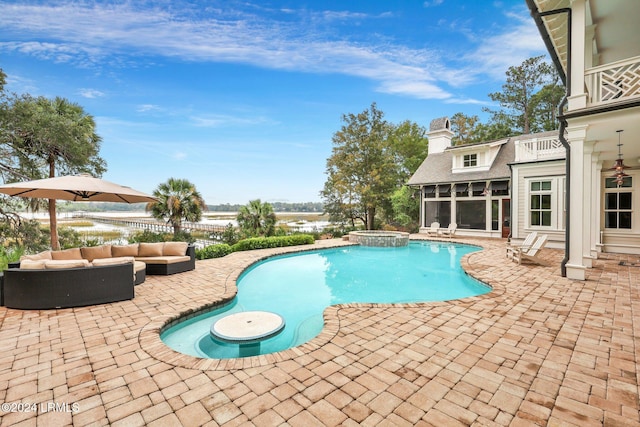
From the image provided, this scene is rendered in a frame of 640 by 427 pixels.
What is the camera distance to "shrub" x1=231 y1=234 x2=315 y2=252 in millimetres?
12093

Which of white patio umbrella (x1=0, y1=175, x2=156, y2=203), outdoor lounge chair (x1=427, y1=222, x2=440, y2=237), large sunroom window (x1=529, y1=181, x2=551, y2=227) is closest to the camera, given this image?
white patio umbrella (x1=0, y1=175, x2=156, y2=203)

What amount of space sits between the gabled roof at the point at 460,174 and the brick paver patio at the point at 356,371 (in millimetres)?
11816

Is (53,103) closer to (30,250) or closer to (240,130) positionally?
(30,250)

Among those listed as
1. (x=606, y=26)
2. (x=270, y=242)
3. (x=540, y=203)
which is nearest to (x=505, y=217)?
(x=540, y=203)

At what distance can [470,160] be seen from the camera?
17.0m

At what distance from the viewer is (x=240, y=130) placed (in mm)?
24312

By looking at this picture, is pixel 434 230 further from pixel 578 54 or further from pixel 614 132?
pixel 578 54

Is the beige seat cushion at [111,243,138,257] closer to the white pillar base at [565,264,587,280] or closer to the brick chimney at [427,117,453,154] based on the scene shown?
the white pillar base at [565,264,587,280]

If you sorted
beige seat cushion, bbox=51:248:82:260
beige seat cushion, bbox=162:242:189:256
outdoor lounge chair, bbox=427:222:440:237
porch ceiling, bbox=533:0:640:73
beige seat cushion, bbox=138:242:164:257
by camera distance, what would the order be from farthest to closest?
outdoor lounge chair, bbox=427:222:440:237, beige seat cushion, bbox=162:242:189:256, beige seat cushion, bbox=138:242:164:257, porch ceiling, bbox=533:0:640:73, beige seat cushion, bbox=51:248:82:260

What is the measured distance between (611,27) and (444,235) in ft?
35.1

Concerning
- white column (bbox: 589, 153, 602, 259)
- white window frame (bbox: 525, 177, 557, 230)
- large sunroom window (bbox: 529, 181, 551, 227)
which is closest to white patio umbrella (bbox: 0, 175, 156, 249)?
white column (bbox: 589, 153, 602, 259)

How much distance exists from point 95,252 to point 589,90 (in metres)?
12.4

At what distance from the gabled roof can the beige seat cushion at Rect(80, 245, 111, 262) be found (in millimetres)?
16052

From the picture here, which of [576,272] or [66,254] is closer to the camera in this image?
[66,254]
